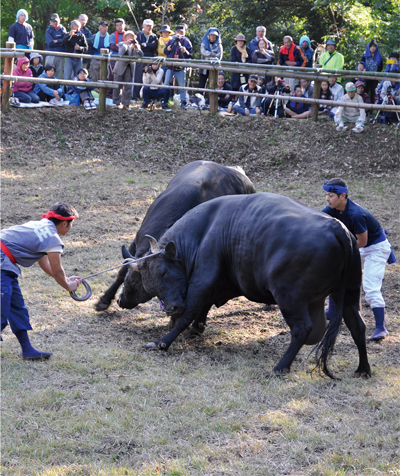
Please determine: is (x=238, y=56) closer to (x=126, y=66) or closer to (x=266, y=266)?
(x=126, y=66)

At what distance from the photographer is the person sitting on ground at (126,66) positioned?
14.3m

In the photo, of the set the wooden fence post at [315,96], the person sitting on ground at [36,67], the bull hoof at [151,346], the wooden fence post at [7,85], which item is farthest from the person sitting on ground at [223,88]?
the bull hoof at [151,346]

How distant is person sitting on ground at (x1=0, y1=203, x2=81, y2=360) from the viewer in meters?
4.78

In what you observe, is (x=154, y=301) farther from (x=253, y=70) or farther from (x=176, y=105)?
(x=176, y=105)

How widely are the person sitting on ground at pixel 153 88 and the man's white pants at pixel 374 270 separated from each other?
9.74 metres

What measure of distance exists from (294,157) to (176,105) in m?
4.03

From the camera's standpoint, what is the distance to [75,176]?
11.7 metres

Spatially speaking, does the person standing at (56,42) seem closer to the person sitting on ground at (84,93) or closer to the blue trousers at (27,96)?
the person sitting on ground at (84,93)

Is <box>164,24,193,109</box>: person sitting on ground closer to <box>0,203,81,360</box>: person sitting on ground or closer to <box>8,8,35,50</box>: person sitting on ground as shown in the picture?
<box>8,8,35,50</box>: person sitting on ground

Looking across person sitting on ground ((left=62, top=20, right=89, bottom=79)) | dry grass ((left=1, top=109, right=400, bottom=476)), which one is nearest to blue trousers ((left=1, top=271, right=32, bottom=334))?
dry grass ((left=1, top=109, right=400, bottom=476))

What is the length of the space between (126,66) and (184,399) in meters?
11.5

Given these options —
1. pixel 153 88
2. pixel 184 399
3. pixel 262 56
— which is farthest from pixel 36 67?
pixel 184 399

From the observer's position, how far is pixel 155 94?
49.1 ft

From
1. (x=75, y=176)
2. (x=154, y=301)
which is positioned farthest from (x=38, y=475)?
(x=75, y=176)
